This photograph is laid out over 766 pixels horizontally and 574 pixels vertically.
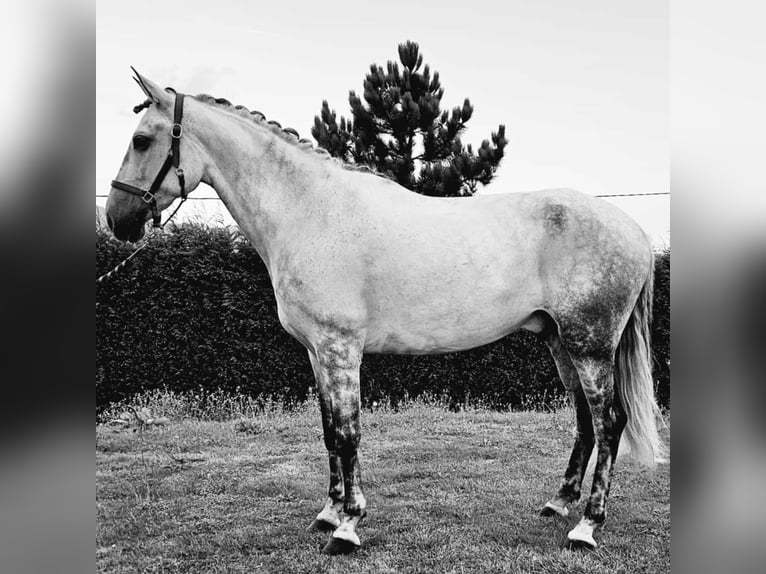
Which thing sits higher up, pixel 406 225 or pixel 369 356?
pixel 406 225

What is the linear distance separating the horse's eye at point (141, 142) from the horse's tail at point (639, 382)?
10.8ft

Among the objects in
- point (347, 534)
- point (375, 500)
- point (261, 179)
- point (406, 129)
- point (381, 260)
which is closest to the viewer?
point (347, 534)

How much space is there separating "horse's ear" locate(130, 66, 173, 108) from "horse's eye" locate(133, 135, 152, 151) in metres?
0.23

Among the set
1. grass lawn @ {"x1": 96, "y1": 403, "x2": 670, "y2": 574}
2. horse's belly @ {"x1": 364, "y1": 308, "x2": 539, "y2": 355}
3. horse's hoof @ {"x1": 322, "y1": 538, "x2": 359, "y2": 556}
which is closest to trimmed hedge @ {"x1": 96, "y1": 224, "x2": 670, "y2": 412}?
grass lawn @ {"x1": 96, "y1": 403, "x2": 670, "y2": 574}

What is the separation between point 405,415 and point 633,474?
9.65 ft

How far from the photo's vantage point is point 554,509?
4.06 metres

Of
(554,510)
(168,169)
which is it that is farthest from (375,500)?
(168,169)

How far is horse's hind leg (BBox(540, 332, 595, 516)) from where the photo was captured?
4.01 metres

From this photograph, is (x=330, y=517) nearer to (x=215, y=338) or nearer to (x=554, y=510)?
(x=554, y=510)

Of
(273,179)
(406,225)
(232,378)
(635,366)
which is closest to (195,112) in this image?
(273,179)

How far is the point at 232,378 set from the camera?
743 cm

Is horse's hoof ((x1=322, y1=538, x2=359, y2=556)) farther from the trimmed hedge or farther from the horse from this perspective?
the trimmed hedge

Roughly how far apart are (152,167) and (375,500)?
2.90 m
